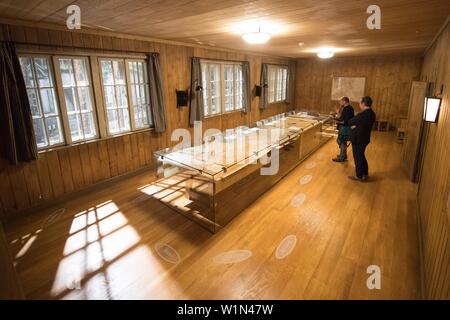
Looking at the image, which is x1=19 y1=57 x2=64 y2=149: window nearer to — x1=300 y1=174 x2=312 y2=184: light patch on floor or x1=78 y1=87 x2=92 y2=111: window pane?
x1=78 y1=87 x2=92 y2=111: window pane

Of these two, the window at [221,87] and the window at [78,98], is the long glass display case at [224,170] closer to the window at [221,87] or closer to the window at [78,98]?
the window at [78,98]

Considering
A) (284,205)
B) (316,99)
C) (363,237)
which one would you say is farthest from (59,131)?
(316,99)

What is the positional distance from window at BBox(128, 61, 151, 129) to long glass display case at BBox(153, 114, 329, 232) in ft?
4.05

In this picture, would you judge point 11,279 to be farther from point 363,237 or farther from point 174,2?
point 363,237

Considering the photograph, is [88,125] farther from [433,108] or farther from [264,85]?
[264,85]

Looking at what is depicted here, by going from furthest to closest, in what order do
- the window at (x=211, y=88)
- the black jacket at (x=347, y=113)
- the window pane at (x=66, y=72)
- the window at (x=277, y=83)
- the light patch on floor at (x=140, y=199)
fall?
the window at (x=277, y=83) < the window at (x=211, y=88) < the black jacket at (x=347, y=113) < the light patch on floor at (x=140, y=199) < the window pane at (x=66, y=72)

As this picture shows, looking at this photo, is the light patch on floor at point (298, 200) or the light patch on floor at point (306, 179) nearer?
the light patch on floor at point (298, 200)

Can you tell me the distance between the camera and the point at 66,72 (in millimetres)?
3662

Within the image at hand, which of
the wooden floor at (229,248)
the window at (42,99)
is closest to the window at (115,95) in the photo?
the window at (42,99)

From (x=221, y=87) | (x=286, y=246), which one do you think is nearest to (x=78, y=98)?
(x=221, y=87)

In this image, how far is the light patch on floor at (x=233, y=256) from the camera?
2.57m

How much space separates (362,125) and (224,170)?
8.37 ft

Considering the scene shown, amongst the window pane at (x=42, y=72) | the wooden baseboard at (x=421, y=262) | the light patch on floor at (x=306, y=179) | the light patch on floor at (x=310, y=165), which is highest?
the window pane at (x=42, y=72)

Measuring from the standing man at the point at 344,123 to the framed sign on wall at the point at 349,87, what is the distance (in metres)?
4.37
